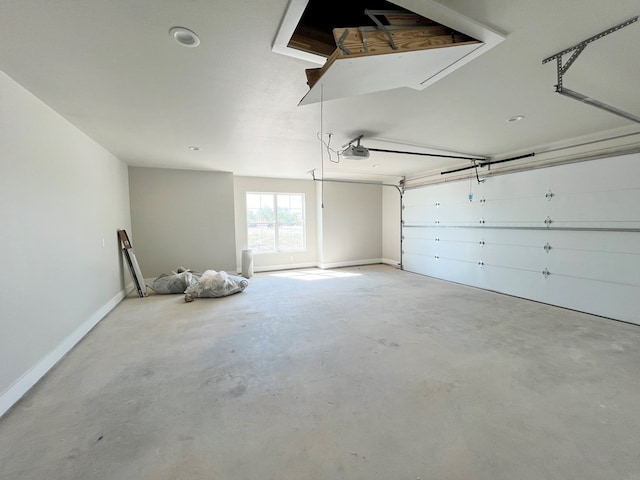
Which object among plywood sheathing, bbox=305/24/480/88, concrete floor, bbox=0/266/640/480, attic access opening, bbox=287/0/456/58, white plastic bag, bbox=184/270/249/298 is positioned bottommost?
concrete floor, bbox=0/266/640/480

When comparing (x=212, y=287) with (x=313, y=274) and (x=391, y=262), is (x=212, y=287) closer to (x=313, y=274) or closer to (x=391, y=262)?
(x=313, y=274)

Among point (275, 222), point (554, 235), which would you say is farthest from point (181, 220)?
point (554, 235)

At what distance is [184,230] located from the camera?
6.04m

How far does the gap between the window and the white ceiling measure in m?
3.00

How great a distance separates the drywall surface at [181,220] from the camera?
18.7 feet

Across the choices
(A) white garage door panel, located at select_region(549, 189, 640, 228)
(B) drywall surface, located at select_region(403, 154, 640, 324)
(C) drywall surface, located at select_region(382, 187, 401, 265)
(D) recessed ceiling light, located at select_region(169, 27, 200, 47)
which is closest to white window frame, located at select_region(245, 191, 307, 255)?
(C) drywall surface, located at select_region(382, 187, 401, 265)

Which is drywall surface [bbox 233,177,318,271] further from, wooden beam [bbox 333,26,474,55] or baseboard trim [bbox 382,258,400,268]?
wooden beam [bbox 333,26,474,55]

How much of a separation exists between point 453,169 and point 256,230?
511 cm

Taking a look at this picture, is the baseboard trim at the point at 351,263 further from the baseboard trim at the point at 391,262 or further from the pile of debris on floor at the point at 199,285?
the pile of debris on floor at the point at 199,285

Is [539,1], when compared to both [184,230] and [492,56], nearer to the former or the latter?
[492,56]

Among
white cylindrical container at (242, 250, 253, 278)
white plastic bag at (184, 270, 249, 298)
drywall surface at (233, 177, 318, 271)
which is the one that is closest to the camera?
white plastic bag at (184, 270, 249, 298)

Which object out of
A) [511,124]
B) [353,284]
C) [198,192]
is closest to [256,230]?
[198,192]

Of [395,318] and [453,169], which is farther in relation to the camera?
[453,169]

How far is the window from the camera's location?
7.24 meters
